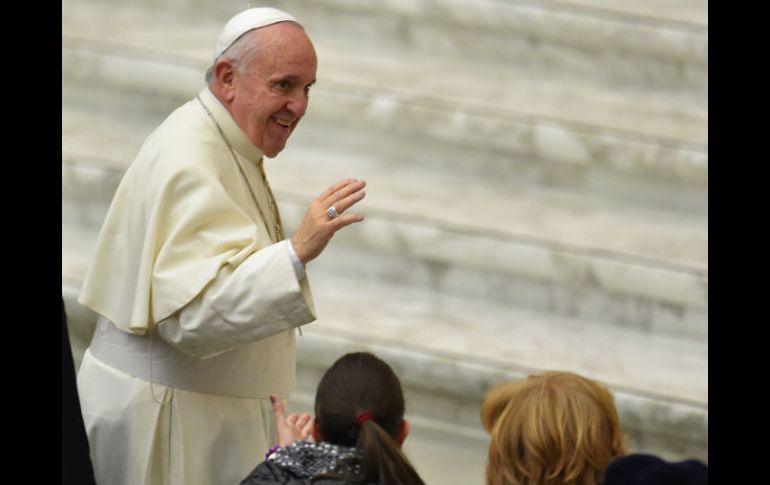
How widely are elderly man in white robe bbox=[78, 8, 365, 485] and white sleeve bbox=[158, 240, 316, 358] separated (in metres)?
0.01

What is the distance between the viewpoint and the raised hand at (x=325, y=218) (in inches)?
117

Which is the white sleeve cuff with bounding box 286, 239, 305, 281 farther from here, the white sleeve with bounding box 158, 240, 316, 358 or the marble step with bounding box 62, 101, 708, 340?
the marble step with bounding box 62, 101, 708, 340

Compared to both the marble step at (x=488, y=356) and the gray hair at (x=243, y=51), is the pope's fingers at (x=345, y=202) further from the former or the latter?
the marble step at (x=488, y=356)

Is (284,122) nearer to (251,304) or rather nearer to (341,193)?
(341,193)

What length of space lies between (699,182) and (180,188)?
2.56 metres

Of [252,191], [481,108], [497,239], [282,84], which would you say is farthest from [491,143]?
[282,84]

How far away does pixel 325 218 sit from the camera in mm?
2982

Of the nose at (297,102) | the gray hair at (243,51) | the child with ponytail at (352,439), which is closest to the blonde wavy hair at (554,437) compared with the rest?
the child with ponytail at (352,439)

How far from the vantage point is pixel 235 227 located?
320cm

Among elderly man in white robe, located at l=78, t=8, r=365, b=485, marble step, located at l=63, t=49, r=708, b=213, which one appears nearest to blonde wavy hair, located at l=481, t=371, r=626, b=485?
elderly man in white robe, located at l=78, t=8, r=365, b=485

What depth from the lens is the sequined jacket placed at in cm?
271

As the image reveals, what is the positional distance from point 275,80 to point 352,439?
3.07 feet
